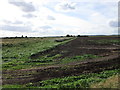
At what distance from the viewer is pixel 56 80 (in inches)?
640

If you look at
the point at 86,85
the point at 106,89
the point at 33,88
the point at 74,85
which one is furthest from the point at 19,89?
the point at 106,89

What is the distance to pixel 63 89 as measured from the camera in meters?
13.4

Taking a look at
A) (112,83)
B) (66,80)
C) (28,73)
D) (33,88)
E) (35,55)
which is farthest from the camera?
(35,55)

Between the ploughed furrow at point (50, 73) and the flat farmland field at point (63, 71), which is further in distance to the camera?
the ploughed furrow at point (50, 73)

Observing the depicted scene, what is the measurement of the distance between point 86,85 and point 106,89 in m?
1.92

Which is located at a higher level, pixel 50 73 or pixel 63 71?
pixel 63 71

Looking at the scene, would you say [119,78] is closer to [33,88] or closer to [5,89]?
[33,88]

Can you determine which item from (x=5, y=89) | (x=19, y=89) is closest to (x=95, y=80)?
(x=19, y=89)

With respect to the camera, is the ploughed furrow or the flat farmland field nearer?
the flat farmland field

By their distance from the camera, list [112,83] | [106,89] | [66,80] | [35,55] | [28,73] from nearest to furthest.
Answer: [106,89] → [112,83] → [66,80] → [28,73] → [35,55]

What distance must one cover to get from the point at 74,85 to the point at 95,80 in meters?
1.98

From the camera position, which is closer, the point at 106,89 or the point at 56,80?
the point at 106,89

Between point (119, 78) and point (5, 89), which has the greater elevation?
point (119, 78)

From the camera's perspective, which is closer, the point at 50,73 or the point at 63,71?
the point at 50,73
